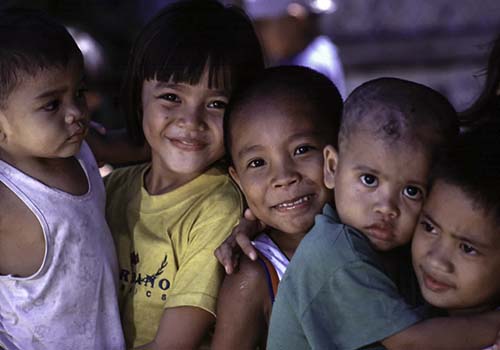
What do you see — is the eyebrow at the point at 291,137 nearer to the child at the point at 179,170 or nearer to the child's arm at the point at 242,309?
the child at the point at 179,170

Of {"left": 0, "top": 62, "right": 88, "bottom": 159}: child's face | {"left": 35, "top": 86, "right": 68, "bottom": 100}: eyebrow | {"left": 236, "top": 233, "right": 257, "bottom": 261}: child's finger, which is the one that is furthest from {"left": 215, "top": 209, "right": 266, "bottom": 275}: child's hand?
{"left": 35, "top": 86, "right": 68, "bottom": 100}: eyebrow

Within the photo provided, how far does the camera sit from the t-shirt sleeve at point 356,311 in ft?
6.70

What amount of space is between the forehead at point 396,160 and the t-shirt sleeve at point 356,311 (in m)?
0.24

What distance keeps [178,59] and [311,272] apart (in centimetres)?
94

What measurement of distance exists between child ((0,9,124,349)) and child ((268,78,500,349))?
2.24 ft

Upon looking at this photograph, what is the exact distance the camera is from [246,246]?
2463mm

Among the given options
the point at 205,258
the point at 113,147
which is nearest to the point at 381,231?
the point at 205,258

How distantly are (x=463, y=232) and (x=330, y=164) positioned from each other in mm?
503

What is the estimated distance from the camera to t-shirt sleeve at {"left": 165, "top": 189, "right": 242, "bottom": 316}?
8.34 ft

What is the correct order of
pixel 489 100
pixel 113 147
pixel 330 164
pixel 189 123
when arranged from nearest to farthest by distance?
pixel 330 164, pixel 189 123, pixel 489 100, pixel 113 147

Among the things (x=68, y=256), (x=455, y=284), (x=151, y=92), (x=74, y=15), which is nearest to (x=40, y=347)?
(x=68, y=256)

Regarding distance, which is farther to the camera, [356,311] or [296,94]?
[296,94]

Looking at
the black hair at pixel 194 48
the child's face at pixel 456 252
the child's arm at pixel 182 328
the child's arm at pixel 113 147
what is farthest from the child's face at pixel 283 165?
the child's arm at pixel 113 147

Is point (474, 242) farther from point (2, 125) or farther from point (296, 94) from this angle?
point (2, 125)
